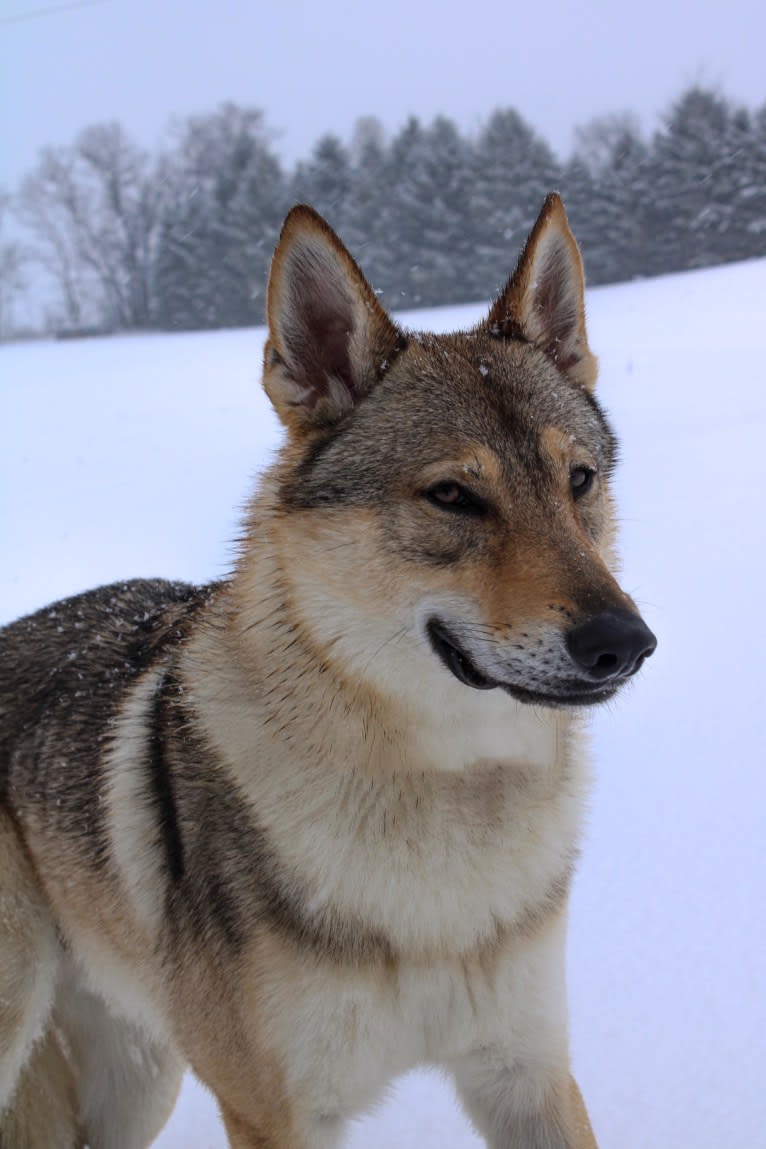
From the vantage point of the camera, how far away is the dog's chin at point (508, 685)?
1.92 metres

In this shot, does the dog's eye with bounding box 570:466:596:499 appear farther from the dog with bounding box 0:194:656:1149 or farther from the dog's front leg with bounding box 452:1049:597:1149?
the dog's front leg with bounding box 452:1049:597:1149

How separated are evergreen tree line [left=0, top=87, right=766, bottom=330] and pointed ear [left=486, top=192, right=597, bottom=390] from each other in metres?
27.5

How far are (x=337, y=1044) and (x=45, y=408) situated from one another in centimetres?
1908

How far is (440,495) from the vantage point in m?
2.16

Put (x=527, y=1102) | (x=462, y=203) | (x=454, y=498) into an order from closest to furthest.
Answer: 1. (x=454, y=498)
2. (x=527, y=1102)
3. (x=462, y=203)

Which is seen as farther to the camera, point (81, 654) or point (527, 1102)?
point (81, 654)

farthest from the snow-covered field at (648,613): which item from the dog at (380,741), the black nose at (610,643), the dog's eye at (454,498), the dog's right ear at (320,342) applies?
the black nose at (610,643)

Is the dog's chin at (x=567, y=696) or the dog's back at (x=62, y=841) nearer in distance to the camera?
the dog's chin at (x=567, y=696)

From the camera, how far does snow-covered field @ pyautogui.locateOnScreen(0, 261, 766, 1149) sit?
10.8ft

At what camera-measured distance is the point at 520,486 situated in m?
2.15

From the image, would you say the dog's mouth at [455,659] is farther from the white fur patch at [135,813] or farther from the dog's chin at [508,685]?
the white fur patch at [135,813]

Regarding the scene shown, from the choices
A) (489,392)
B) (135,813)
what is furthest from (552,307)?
(135,813)

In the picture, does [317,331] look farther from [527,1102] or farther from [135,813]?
[527,1102]

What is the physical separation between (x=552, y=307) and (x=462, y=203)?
31488mm
